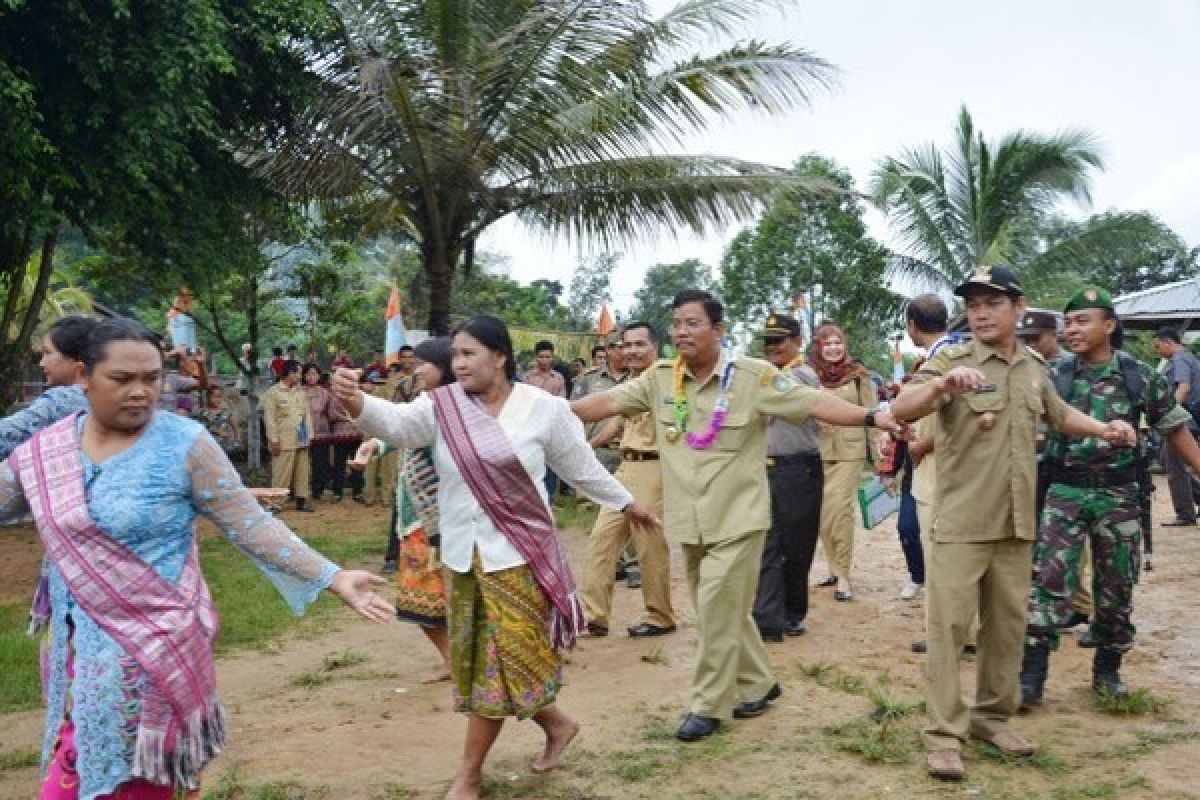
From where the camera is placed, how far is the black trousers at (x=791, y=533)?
22.1 feet

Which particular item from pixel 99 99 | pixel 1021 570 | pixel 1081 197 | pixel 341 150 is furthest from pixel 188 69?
pixel 1081 197

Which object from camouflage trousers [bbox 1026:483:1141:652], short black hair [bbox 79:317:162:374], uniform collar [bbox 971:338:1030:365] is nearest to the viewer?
short black hair [bbox 79:317:162:374]

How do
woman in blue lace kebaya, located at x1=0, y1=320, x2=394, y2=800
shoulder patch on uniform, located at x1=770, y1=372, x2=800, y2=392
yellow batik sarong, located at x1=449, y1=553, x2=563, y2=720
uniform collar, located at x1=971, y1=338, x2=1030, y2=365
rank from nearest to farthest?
woman in blue lace kebaya, located at x1=0, y1=320, x2=394, y2=800
yellow batik sarong, located at x1=449, y1=553, x2=563, y2=720
uniform collar, located at x1=971, y1=338, x2=1030, y2=365
shoulder patch on uniform, located at x1=770, y1=372, x2=800, y2=392

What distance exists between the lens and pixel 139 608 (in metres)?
2.89

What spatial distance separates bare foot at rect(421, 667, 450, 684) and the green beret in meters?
3.75

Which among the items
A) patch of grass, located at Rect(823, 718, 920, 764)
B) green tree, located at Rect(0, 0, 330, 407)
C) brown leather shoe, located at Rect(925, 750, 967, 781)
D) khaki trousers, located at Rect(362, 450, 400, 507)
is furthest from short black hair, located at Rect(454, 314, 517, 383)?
khaki trousers, located at Rect(362, 450, 400, 507)

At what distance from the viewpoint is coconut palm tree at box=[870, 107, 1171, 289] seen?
20953 mm

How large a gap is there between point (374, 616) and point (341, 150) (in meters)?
9.91

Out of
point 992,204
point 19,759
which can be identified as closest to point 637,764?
point 19,759

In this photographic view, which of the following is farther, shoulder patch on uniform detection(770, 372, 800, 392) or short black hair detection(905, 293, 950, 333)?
short black hair detection(905, 293, 950, 333)

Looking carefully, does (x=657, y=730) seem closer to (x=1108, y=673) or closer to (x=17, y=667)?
(x=1108, y=673)

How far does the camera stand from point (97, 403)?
2.99 metres

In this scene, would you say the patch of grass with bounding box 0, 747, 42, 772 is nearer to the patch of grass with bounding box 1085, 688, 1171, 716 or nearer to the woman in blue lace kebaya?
the woman in blue lace kebaya

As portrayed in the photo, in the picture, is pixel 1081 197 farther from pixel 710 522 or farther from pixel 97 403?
pixel 97 403
